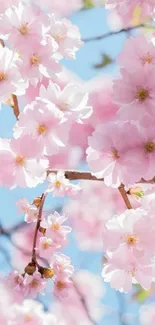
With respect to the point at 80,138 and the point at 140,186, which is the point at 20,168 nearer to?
the point at 140,186

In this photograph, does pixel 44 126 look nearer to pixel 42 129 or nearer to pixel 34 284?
pixel 42 129

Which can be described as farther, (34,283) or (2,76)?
(34,283)

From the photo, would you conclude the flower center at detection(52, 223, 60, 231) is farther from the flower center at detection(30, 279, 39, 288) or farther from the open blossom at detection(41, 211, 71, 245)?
the flower center at detection(30, 279, 39, 288)

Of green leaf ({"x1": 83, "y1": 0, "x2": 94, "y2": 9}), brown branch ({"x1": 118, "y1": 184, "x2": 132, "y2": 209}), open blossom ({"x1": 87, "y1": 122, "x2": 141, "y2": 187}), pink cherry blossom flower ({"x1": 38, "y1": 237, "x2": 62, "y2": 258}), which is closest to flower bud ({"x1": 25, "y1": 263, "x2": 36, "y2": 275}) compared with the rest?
pink cherry blossom flower ({"x1": 38, "y1": 237, "x2": 62, "y2": 258})

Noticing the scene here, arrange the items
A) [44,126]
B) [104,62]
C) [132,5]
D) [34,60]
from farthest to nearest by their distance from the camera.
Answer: [104,62], [132,5], [34,60], [44,126]

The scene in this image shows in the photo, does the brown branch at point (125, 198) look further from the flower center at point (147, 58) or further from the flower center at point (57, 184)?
the flower center at point (147, 58)

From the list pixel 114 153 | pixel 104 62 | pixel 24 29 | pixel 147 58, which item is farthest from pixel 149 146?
pixel 104 62

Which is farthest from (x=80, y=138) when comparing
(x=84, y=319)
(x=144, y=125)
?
(x=84, y=319)
